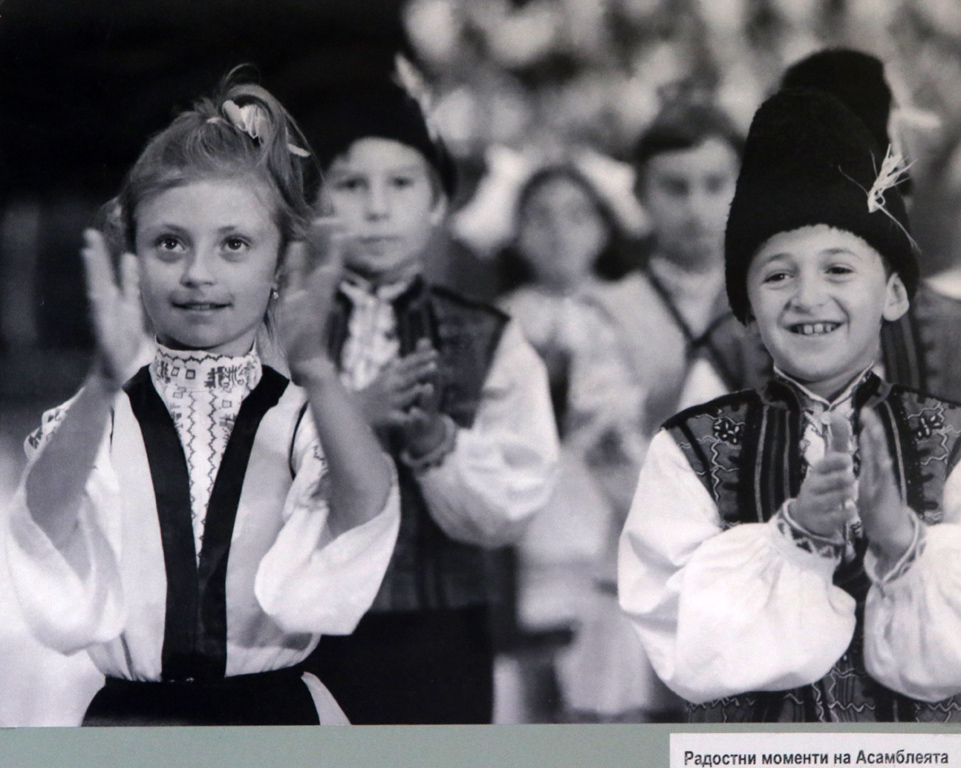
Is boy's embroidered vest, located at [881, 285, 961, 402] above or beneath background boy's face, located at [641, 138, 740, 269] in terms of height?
beneath

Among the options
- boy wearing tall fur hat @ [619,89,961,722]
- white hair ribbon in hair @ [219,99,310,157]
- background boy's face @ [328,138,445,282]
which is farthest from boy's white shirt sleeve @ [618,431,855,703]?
white hair ribbon in hair @ [219,99,310,157]

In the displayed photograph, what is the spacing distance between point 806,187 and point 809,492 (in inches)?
20.9

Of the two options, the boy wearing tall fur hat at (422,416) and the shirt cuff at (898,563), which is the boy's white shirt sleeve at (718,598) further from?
the boy wearing tall fur hat at (422,416)

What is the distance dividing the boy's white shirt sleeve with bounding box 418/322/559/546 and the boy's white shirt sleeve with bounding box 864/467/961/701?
1.94 feet

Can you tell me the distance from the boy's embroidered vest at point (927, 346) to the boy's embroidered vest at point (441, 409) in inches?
27.0

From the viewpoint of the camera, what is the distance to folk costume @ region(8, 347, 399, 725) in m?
1.82

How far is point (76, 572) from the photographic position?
184 cm

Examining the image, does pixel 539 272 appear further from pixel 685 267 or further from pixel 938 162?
pixel 938 162

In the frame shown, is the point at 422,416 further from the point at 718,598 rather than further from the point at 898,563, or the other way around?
the point at 898,563

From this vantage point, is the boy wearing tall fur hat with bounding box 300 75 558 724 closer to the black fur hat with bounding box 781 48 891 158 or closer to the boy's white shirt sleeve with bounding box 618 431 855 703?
the boy's white shirt sleeve with bounding box 618 431 855 703

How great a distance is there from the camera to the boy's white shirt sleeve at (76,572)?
1832 mm

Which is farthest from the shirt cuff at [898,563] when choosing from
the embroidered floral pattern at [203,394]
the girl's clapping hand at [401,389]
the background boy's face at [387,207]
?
the embroidered floral pattern at [203,394]

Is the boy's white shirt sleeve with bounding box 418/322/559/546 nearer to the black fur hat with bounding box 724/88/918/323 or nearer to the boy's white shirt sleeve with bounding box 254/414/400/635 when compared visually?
the boy's white shirt sleeve with bounding box 254/414/400/635

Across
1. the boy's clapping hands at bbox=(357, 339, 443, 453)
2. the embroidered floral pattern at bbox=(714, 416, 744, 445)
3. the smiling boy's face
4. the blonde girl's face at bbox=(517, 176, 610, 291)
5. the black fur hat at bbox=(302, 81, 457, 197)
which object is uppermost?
the black fur hat at bbox=(302, 81, 457, 197)
